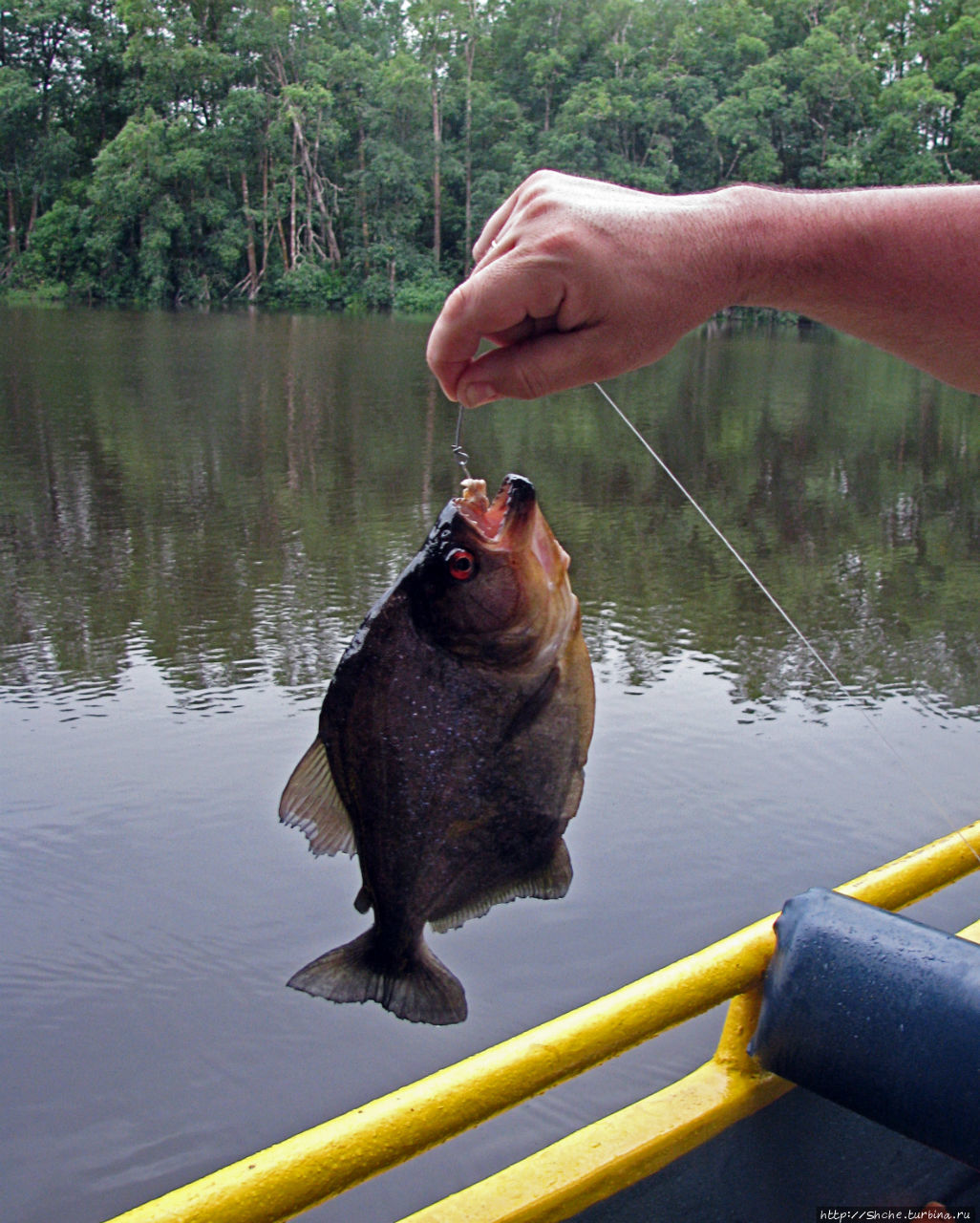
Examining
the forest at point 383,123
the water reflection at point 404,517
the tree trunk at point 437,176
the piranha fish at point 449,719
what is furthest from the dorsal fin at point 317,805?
the tree trunk at point 437,176

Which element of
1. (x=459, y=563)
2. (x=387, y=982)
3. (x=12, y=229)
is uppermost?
(x=12, y=229)

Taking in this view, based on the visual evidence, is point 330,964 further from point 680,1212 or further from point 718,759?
point 718,759

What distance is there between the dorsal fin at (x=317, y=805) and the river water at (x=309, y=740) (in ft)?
6.50

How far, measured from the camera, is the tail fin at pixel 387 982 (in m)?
1.42

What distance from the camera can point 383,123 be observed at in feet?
89.9

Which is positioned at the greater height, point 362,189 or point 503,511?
point 362,189

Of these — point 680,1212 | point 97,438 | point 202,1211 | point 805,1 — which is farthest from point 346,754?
point 805,1

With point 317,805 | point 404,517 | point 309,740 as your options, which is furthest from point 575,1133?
point 404,517

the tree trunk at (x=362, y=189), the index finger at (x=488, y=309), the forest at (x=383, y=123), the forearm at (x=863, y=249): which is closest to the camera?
the index finger at (x=488, y=309)

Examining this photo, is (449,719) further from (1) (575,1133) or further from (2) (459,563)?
(1) (575,1133)

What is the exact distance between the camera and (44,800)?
457 centimetres

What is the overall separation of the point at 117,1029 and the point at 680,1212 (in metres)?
A: 2.15

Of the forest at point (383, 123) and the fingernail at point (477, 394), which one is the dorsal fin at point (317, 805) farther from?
the forest at point (383, 123)

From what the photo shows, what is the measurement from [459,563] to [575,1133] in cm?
135
